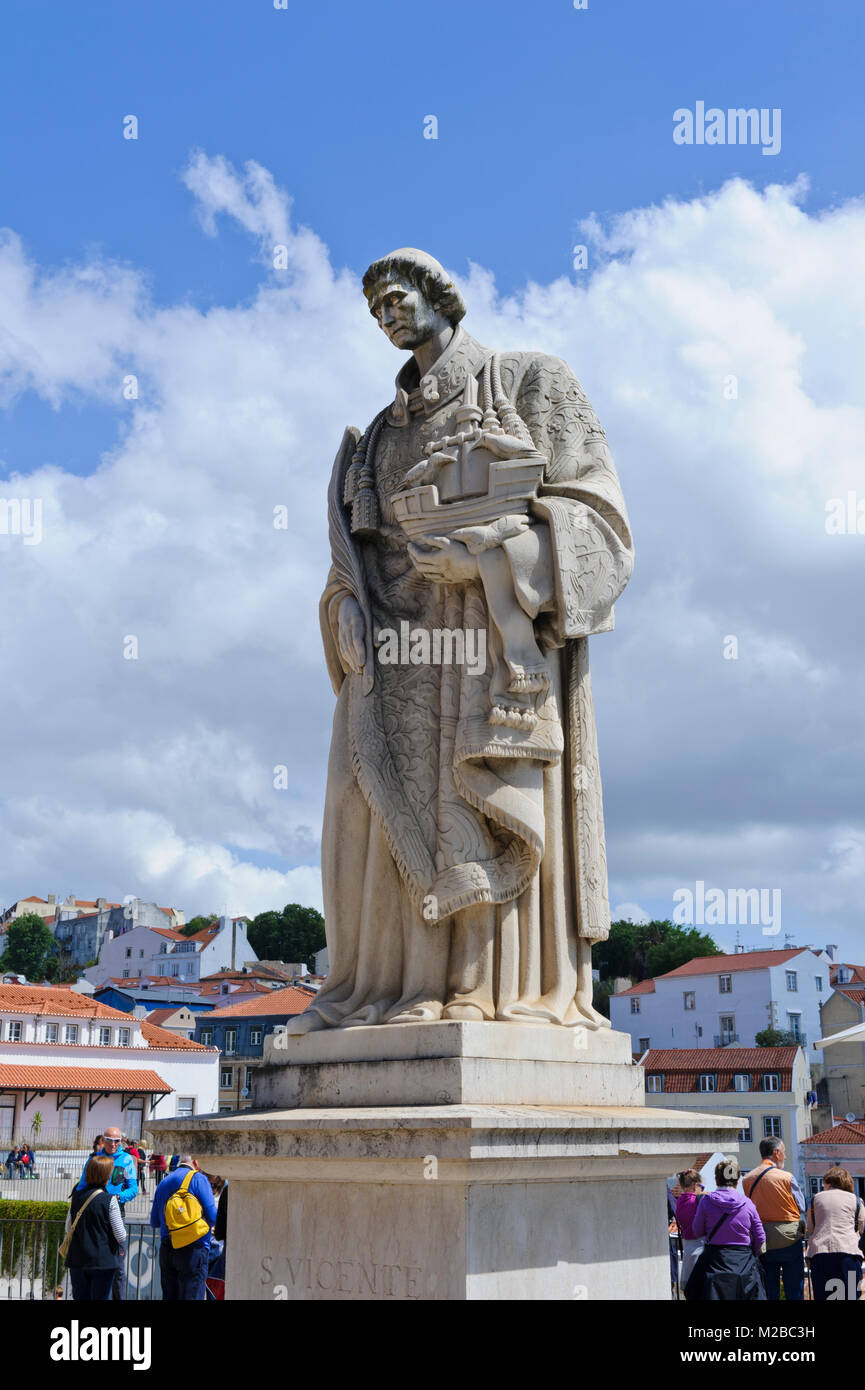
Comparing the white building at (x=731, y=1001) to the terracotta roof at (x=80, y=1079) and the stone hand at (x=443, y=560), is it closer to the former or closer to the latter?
the terracotta roof at (x=80, y=1079)

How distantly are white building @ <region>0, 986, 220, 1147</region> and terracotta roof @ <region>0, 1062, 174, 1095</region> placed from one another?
0.15 feet

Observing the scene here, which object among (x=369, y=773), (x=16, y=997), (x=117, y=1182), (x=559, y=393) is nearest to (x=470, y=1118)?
(x=369, y=773)

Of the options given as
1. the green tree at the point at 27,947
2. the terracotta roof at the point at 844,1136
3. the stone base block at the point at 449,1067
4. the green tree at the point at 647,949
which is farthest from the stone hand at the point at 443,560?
the green tree at the point at 27,947

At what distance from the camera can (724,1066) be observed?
196 feet

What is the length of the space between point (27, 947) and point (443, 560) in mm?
140048

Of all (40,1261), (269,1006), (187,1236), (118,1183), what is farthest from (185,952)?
(187,1236)

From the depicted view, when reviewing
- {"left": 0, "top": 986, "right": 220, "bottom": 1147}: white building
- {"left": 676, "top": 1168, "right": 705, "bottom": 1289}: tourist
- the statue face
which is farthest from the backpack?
{"left": 0, "top": 986, "right": 220, "bottom": 1147}: white building

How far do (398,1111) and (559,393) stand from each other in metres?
3.53

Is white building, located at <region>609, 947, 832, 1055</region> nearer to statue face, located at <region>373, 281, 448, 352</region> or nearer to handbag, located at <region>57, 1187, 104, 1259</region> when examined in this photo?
handbag, located at <region>57, 1187, 104, 1259</region>

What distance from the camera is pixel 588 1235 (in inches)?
213

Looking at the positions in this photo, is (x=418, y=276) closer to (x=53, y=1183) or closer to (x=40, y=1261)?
(x=40, y=1261)

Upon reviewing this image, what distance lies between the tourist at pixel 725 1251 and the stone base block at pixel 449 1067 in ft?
13.3

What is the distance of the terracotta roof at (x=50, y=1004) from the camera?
58906 mm
